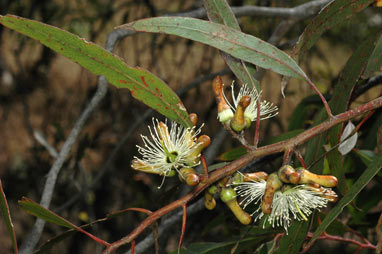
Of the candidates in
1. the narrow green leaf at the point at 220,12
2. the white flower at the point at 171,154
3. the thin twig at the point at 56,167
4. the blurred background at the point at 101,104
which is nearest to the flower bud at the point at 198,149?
the white flower at the point at 171,154

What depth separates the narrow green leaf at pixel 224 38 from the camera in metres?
0.67

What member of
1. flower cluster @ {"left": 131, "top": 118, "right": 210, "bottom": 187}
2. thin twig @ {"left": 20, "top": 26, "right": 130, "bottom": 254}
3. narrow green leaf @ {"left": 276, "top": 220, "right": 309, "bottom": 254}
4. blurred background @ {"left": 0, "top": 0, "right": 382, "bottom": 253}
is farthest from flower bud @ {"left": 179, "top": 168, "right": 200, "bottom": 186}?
blurred background @ {"left": 0, "top": 0, "right": 382, "bottom": 253}

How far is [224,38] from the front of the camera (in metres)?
0.70

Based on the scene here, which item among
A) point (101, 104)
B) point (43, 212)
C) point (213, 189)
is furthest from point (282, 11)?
point (101, 104)

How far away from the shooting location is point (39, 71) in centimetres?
296

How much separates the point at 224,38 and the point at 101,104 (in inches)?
90.0

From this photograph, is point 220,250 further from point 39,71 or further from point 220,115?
point 39,71

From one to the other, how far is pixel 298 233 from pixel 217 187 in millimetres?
216

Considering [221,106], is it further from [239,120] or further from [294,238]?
[294,238]

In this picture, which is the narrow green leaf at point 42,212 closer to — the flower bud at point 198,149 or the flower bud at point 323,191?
the flower bud at point 198,149

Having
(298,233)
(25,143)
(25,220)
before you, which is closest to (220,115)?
(298,233)

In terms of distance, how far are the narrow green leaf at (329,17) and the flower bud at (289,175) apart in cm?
29

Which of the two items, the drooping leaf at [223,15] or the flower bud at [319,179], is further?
the drooping leaf at [223,15]

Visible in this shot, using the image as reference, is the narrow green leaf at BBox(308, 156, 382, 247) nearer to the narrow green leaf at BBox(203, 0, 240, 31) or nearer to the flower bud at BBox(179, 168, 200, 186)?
the flower bud at BBox(179, 168, 200, 186)
